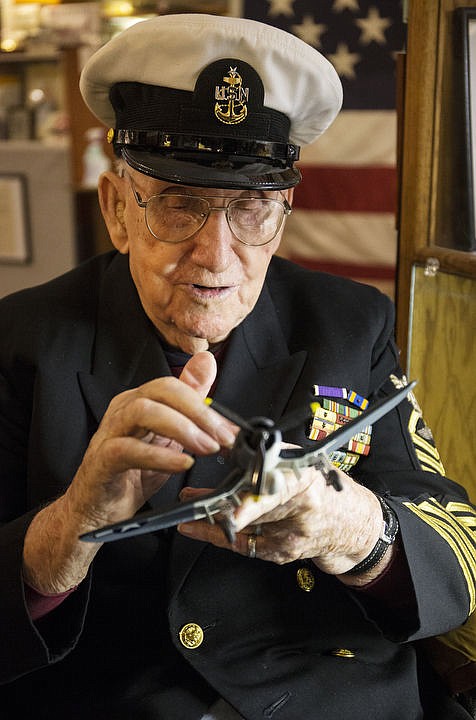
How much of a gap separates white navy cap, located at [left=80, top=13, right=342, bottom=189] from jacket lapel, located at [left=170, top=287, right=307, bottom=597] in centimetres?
26

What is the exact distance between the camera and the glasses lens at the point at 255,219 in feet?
4.07

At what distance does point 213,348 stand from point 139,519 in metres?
0.58

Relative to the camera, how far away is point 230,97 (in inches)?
47.9

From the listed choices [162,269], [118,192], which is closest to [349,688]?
[162,269]

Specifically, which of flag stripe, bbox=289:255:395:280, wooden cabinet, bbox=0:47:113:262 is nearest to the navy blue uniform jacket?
flag stripe, bbox=289:255:395:280

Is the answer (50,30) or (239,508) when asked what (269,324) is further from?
(50,30)

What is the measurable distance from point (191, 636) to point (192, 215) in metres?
0.61

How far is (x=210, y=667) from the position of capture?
1215 mm

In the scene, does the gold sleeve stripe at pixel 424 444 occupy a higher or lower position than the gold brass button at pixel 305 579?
higher

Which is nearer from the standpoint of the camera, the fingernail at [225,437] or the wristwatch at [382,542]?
the fingernail at [225,437]

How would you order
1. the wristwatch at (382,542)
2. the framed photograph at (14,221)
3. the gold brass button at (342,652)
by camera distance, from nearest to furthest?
1. the wristwatch at (382,542)
2. the gold brass button at (342,652)
3. the framed photograph at (14,221)

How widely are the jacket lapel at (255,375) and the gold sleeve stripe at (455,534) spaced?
262 millimetres

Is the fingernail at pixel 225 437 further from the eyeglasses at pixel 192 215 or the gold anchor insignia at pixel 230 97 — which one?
the gold anchor insignia at pixel 230 97

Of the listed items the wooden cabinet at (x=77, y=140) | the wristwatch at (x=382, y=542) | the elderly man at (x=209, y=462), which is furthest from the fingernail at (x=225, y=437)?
the wooden cabinet at (x=77, y=140)
